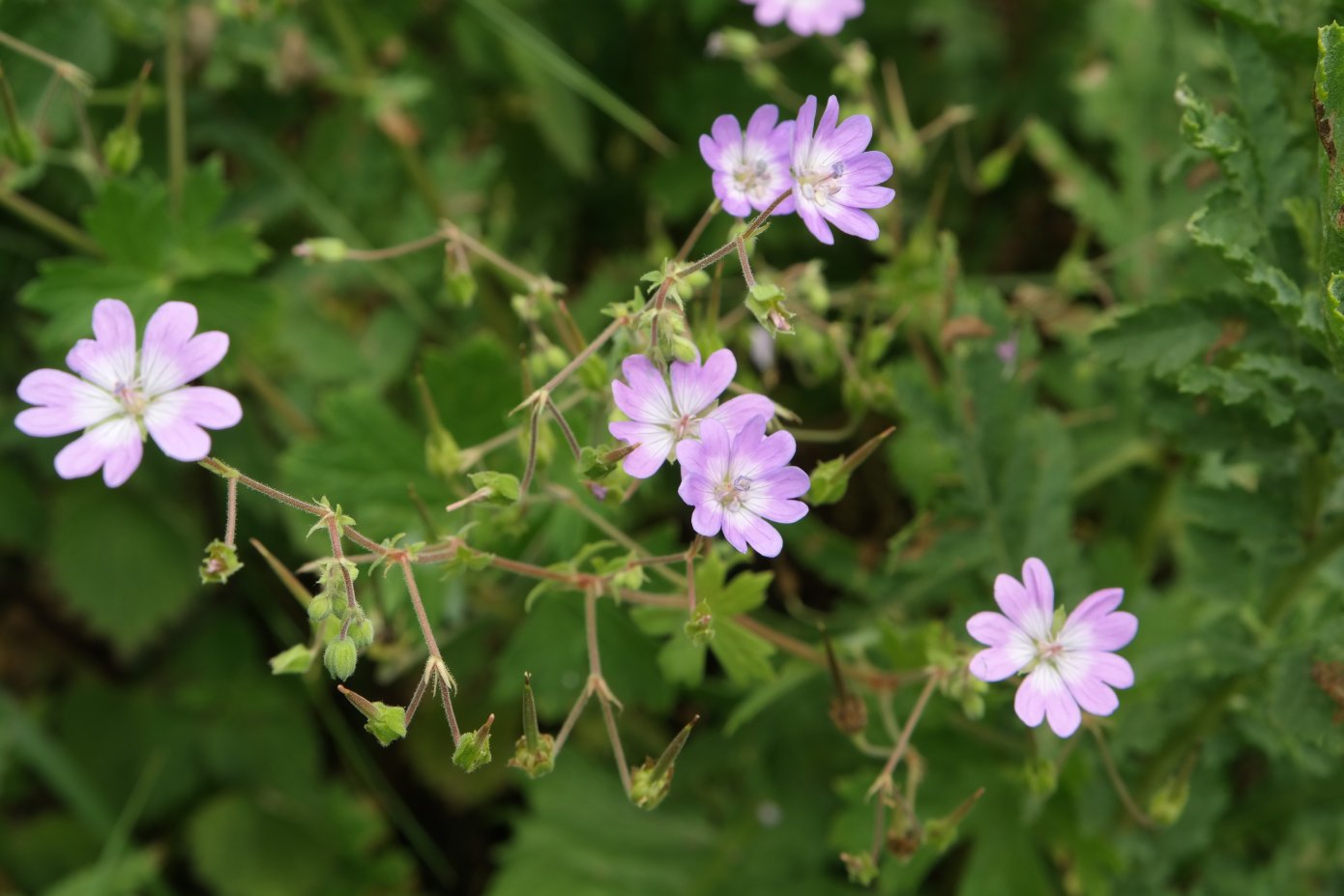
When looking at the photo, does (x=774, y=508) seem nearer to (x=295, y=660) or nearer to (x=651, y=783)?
(x=651, y=783)

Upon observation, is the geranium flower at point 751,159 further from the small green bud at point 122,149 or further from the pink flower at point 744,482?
the small green bud at point 122,149

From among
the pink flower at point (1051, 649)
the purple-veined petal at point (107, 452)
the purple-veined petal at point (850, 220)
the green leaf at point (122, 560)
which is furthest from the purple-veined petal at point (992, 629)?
the green leaf at point (122, 560)

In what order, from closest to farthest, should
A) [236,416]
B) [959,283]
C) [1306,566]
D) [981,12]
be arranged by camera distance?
[236,416] < [1306,566] < [959,283] < [981,12]

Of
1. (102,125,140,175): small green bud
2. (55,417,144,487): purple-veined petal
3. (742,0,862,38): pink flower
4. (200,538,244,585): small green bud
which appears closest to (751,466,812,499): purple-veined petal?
(200,538,244,585): small green bud

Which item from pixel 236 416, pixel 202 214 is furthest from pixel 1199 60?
pixel 236 416

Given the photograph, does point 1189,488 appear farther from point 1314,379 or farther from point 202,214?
point 202,214
